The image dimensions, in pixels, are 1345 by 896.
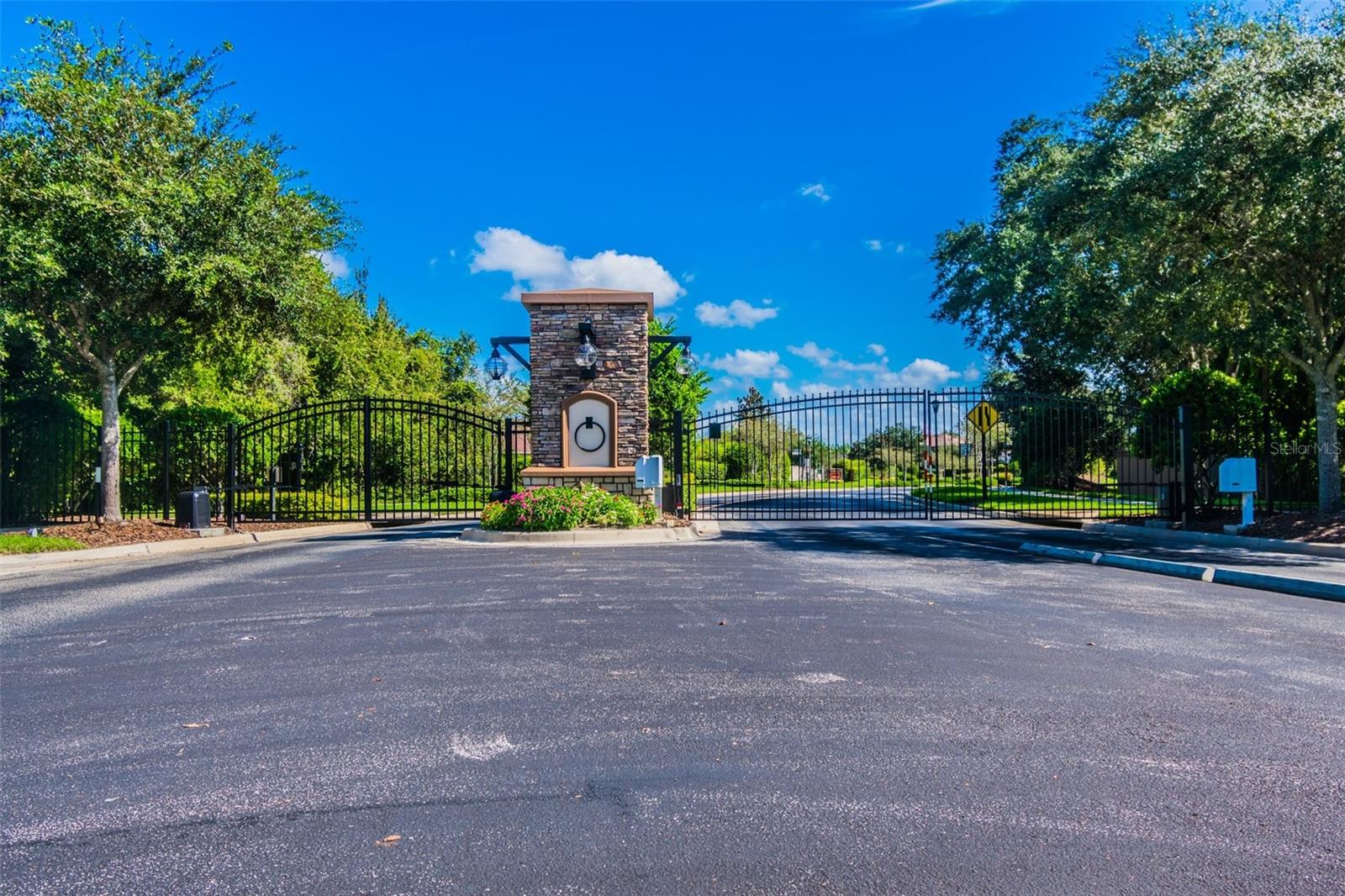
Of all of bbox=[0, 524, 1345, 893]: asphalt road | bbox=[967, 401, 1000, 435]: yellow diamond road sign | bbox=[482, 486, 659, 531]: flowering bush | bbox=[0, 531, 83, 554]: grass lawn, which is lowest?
bbox=[0, 524, 1345, 893]: asphalt road

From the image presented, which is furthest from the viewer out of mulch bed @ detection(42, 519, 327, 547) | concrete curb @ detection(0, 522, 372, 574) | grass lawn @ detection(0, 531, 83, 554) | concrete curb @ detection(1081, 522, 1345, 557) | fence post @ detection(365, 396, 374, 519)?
fence post @ detection(365, 396, 374, 519)

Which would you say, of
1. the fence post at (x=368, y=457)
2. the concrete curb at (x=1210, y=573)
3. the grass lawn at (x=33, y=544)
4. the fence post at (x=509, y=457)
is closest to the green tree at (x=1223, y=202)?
the concrete curb at (x=1210, y=573)

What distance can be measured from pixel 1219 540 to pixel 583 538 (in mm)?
10667

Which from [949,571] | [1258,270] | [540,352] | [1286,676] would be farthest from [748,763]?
[1258,270]

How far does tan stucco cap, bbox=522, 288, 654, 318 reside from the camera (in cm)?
1545

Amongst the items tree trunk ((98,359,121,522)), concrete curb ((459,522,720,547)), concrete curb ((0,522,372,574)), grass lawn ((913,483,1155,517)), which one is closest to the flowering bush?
concrete curb ((459,522,720,547))

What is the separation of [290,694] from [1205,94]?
1516cm

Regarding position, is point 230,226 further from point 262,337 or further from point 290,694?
point 290,694

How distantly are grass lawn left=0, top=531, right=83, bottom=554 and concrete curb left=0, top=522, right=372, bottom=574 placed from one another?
238mm

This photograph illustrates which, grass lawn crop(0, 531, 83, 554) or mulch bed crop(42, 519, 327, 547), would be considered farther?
mulch bed crop(42, 519, 327, 547)

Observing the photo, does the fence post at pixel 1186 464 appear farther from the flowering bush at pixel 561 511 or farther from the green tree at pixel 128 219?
the green tree at pixel 128 219

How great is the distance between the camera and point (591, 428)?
1543cm

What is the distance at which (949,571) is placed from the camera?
9.88 m

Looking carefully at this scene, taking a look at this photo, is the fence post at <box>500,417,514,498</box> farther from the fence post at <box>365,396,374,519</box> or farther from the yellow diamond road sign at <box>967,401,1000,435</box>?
the yellow diamond road sign at <box>967,401,1000,435</box>
